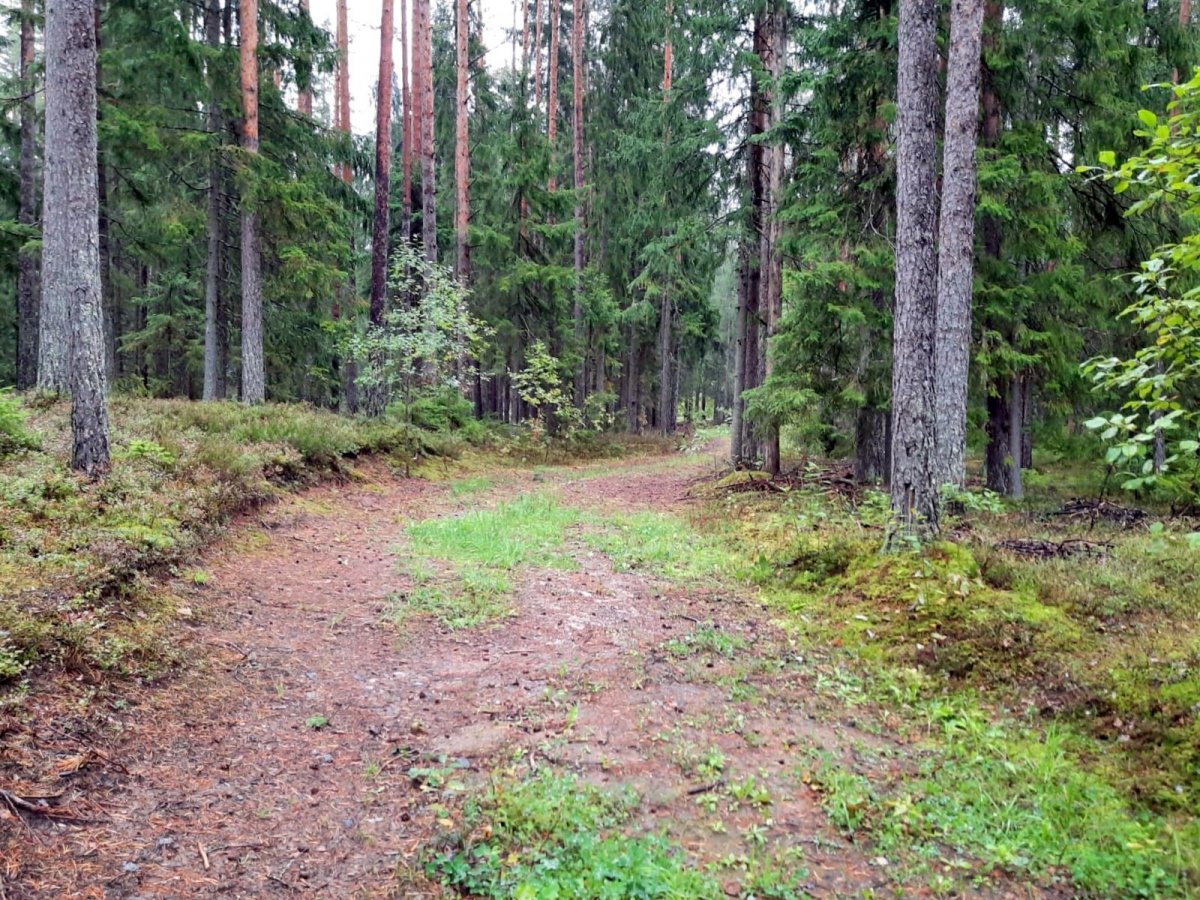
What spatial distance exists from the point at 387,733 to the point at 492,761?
0.77 metres

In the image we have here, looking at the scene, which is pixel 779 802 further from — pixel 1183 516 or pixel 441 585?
pixel 1183 516

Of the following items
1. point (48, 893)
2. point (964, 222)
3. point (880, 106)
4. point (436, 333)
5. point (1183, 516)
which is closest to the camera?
point (48, 893)

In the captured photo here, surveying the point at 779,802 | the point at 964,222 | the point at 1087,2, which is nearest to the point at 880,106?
the point at 1087,2

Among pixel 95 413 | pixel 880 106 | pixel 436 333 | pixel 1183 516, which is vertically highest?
pixel 880 106

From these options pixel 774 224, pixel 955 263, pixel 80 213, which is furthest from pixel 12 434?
pixel 774 224

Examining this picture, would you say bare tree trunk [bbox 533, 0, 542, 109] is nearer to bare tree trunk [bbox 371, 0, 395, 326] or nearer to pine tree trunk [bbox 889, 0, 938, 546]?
bare tree trunk [bbox 371, 0, 395, 326]

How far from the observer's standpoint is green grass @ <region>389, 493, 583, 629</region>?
6367 millimetres

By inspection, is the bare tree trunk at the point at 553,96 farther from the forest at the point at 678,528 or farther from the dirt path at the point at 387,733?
the dirt path at the point at 387,733

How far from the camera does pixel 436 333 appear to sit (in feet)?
49.9

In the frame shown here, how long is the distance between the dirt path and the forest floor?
15mm

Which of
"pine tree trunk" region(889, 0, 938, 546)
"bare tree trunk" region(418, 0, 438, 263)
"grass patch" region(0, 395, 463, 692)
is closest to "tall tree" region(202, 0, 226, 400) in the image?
"grass patch" region(0, 395, 463, 692)

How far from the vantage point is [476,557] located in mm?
8078

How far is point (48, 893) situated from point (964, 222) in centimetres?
931

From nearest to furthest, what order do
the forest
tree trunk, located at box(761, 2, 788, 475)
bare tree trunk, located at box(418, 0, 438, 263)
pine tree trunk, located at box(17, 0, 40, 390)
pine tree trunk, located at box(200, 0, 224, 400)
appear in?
the forest, tree trunk, located at box(761, 2, 788, 475), pine tree trunk, located at box(200, 0, 224, 400), pine tree trunk, located at box(17, 0, 40, 390), bare tree trunk, located at box(418, 0, 438, 263)
